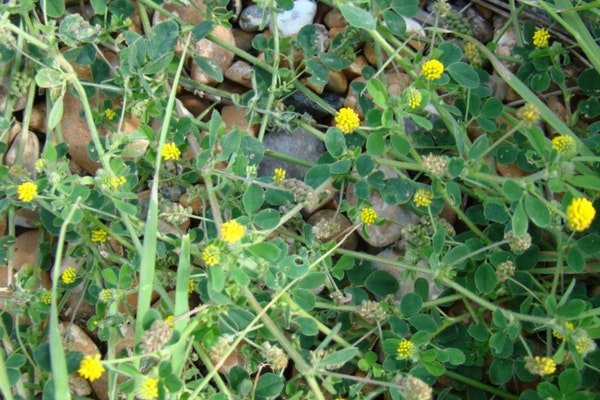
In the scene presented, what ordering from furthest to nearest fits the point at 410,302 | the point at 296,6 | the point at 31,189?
the point at 296,6, the point at 410,302, the point at 31,189

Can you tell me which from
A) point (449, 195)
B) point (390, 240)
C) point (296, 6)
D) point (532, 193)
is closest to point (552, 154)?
point (532, 193)

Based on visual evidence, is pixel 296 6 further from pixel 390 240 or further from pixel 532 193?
pixel 532 193

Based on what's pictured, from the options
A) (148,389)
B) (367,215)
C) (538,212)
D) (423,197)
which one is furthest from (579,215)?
(148,389)

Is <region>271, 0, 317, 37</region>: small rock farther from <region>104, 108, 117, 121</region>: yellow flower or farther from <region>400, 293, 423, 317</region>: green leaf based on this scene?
<region>400, 293, 423, 317</region>: green leaf

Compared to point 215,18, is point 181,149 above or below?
below

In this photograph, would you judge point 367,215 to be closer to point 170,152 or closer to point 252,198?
point 252,198

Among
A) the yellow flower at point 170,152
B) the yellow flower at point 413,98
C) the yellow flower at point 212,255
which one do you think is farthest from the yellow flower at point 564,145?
the yellow flower at point 170,152

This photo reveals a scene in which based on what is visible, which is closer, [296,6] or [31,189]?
[31,189]
